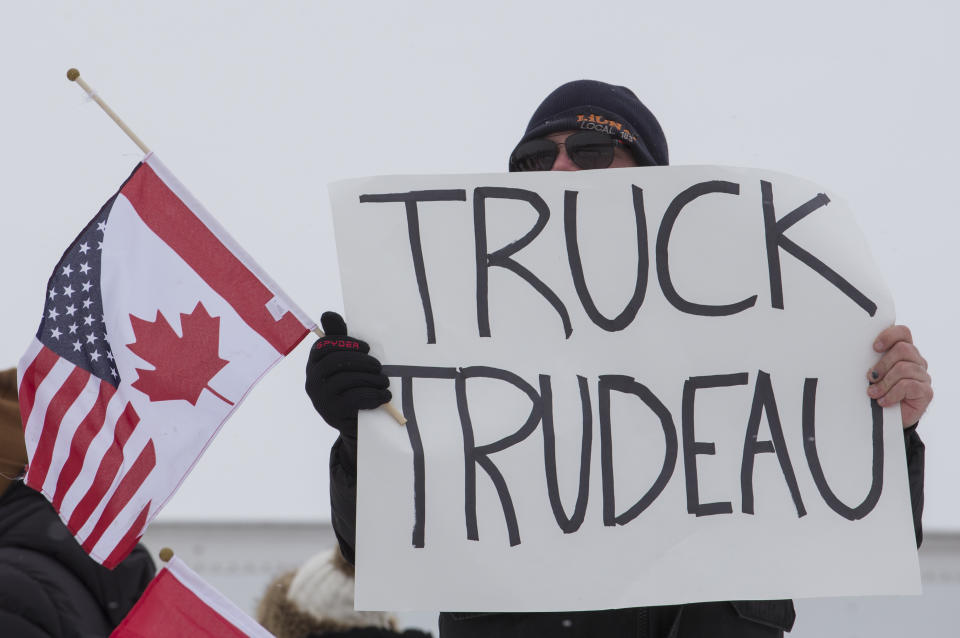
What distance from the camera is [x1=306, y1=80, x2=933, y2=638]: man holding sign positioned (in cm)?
189

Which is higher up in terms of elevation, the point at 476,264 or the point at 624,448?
the point at 476,264

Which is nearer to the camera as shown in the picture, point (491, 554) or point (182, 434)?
point (491, 554)

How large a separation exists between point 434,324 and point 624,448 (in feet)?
1.33

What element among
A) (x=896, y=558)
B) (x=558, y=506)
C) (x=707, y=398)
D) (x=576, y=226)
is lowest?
(x=896, y=558)

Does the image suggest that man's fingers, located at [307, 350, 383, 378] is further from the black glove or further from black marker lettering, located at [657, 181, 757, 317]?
black marker lettering, located at [657, 181, 757, 317]

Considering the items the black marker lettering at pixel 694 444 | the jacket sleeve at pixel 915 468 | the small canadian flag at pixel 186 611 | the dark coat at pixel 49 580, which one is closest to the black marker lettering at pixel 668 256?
the black marker lettering at pixel 694 444

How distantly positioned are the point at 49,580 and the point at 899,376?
1722mm

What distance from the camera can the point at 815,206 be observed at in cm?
208

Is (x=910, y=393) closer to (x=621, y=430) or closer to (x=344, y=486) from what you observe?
(x=621, y=430)

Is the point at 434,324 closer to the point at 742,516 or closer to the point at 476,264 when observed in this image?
the point at 476,264

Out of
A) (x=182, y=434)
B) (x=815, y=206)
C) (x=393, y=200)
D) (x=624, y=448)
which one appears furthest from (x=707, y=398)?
(x=182, y=434)

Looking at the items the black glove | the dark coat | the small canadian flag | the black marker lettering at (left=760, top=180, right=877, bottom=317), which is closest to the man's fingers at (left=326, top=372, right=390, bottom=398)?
the black glove

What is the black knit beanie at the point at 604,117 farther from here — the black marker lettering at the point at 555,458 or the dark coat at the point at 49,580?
the dark coat at the point at 49,580

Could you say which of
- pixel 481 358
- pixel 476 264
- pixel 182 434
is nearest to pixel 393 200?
pixel 476 264
